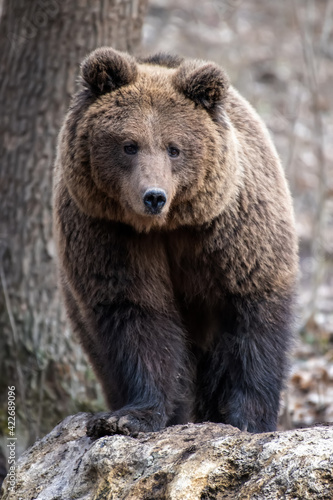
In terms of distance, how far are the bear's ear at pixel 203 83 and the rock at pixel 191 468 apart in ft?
7.22

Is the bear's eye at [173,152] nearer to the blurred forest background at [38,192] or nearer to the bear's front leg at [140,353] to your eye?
the bear's front leg at [140,353]

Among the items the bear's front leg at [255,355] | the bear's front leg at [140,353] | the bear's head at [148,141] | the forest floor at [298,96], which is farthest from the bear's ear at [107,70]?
the forest floor at [298,96]

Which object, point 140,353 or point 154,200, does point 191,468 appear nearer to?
point 140,353

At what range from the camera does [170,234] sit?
518 cm

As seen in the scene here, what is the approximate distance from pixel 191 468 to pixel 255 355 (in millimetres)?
1788

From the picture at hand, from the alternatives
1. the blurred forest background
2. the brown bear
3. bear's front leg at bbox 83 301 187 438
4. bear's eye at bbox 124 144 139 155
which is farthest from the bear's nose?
the blurred forest background

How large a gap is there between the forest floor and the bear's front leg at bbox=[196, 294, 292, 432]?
5.59 feet

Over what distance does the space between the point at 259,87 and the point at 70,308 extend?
13.8 m

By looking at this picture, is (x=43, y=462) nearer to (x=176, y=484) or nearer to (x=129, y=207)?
(x=176, y=484)

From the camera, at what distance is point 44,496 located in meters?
4.00

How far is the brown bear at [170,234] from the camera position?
190 inches

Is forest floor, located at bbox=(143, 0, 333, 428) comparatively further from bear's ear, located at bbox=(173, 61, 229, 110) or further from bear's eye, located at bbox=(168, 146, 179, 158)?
bear's ear, located at bbox=(173, 61, 229, 110)

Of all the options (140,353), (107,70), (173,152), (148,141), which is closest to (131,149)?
(148,141)

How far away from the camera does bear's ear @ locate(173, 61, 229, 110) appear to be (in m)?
4.89
